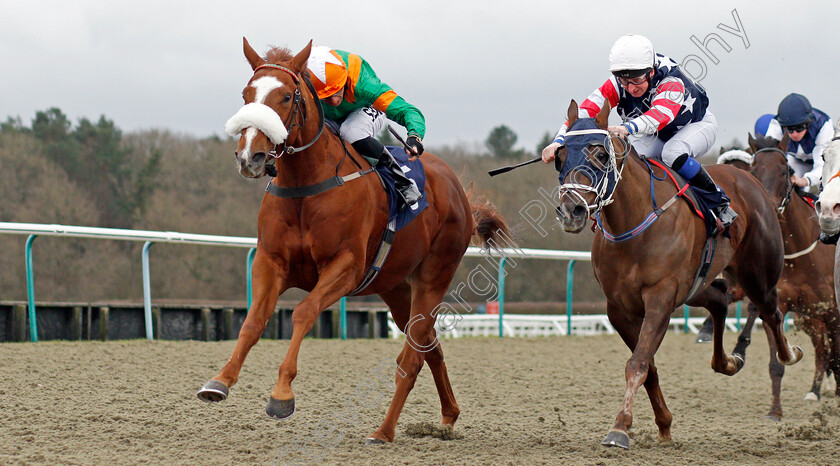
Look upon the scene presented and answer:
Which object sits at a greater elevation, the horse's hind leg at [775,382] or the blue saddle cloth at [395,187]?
the blue saddle cloth at [395,187]

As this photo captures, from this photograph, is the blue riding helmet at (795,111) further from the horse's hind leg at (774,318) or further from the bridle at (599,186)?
the bridle at (599,186)

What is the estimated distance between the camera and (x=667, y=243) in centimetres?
493

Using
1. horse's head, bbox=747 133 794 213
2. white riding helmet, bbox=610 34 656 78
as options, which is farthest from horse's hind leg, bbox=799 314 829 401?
white riding helmet, bbox=610 34 656 78

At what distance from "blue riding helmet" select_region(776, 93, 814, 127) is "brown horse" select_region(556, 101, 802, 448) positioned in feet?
5.38

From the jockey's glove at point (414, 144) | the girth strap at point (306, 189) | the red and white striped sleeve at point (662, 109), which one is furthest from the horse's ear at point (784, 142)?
the girth strap at point (306, 189)

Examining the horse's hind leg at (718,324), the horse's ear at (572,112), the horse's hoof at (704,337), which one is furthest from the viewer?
the horse's hoof at (704,337)

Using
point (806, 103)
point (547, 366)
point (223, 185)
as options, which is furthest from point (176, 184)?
point (806, 103)

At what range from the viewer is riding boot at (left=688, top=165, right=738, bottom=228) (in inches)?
213

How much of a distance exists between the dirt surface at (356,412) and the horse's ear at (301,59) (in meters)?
1.86

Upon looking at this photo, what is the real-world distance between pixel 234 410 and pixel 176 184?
3050 centimetres

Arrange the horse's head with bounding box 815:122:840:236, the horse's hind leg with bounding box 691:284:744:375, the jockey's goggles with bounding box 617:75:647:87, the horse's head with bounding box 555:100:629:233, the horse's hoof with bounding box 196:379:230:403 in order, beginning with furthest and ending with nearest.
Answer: the horse's hind leg with bounding box 691:284:744:375, the jockey's goggles with bounding box 617:75:647:87, the horse's head with bounding box 555:100:629:233, the horse's head with bounding box 815:122:840:236, the horse's hoof with bounding box 196:379:230:403

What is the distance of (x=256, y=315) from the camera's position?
418 centimetres

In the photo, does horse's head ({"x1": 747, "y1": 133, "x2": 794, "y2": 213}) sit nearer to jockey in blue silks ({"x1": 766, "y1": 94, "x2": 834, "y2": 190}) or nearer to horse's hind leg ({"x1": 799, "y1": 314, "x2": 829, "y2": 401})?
jockey in blue silks ({"x1": 766, "y1": 94, "x2": 834, "y2": 190})

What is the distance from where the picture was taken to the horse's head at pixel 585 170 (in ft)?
14.3
